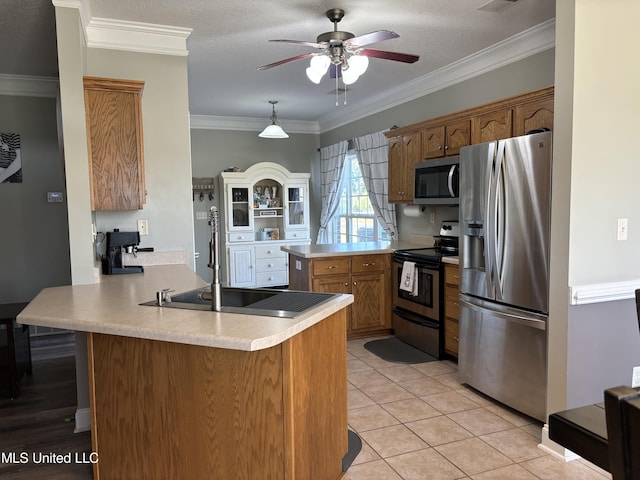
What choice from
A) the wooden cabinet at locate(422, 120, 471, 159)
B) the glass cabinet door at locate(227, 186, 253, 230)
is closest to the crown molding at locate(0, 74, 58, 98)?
the glass cabinet door at locate(227, 186, 253, 230)

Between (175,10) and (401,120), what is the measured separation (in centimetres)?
306

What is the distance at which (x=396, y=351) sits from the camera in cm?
427

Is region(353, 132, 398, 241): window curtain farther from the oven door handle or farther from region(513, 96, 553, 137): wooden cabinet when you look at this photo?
region(513, 96, 553, 137): wooden cabinet

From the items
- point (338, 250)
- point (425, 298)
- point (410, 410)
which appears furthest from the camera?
point (338, 250)

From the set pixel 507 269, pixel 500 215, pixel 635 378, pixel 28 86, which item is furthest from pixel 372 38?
pixel 28 86

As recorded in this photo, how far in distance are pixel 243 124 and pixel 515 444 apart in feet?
19.5

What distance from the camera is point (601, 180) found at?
2.43 m

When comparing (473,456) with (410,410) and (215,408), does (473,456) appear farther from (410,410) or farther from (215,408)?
(215,408)

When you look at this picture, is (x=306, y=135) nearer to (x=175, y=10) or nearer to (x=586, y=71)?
(x=175, y=10)

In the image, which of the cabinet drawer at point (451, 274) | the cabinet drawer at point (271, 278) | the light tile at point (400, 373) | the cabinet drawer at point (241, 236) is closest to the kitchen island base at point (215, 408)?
the light tile at point (400, 373)

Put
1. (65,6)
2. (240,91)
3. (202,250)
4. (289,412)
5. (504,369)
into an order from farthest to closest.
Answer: (202,250), (240,91), (504,369), (65,6), (289,412)

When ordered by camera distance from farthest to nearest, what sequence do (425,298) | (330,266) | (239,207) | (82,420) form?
1. (239,207)
2. (330,266)
3. (425,298)
4. (82,420)

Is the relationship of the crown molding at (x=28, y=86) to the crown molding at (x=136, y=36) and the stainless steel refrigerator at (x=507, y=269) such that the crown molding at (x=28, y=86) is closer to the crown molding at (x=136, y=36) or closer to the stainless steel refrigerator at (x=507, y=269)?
the crown molding at (x=136, y=36)

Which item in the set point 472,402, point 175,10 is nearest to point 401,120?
point 175,10
